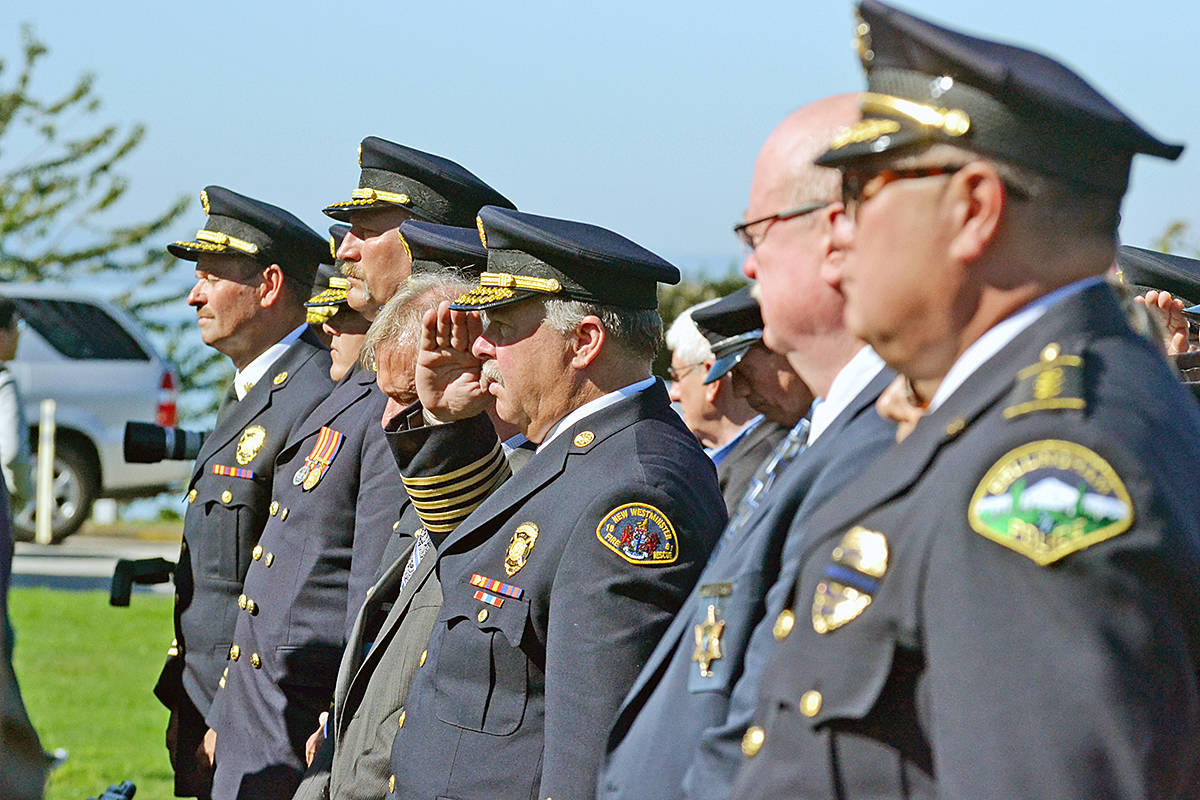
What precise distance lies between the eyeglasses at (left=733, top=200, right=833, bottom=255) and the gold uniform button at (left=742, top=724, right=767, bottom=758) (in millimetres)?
796

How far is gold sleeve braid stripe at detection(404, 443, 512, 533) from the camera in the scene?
3797 millimetres

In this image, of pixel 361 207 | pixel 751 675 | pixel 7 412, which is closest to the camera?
pixel 751 675

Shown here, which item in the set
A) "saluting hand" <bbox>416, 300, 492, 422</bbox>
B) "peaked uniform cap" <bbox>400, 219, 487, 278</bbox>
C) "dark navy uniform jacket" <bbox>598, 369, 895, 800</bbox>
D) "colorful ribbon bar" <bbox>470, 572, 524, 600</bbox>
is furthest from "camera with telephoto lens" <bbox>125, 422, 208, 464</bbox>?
"dark navy uniform jacket" <bbox>598, 369, 895, 800</bbox>

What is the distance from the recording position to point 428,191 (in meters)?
5.17

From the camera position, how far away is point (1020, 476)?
65.4 inches

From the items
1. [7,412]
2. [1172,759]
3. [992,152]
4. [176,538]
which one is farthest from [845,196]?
[176,538]

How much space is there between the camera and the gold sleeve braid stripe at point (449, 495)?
3.80 metres

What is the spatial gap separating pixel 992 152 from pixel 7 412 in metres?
7.61

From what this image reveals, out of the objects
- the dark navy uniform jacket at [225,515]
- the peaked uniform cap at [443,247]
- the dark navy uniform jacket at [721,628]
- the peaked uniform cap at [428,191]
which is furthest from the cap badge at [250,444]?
the dark navy uniform jacket at [721,628]

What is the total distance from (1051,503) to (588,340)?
2019mm

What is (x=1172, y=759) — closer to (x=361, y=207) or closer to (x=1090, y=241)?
(x=1090, y=241)

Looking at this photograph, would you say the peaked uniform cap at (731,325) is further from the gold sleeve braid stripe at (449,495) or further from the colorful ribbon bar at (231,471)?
the gold sleeve braid stripe at (449,495)

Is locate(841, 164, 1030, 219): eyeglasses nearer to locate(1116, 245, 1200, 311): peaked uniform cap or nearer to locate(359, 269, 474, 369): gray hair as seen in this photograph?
locate(359, 269, 474, 369): gray hair

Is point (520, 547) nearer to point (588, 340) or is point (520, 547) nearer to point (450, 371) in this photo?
point (588, 340)
